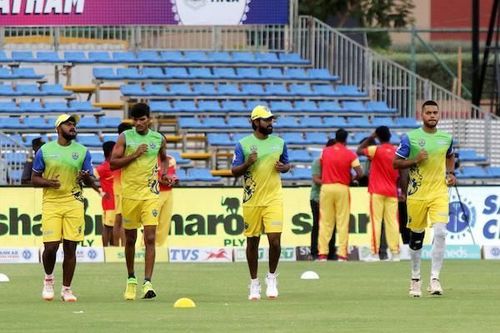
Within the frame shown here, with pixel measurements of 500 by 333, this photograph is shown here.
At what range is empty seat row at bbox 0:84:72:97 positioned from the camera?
34312mm

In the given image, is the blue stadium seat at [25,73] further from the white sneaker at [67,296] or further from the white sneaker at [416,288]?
the white sneaker at [416,288]

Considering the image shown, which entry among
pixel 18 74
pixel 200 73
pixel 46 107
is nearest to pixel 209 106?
pixel 200 73

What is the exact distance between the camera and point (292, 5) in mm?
37812

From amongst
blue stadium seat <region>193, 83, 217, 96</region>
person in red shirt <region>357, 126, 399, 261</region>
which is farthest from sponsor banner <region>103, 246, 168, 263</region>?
blue stadium seat <region>193, 83, 217, 96</region>

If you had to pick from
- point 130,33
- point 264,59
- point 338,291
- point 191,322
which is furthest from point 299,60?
point 191,322

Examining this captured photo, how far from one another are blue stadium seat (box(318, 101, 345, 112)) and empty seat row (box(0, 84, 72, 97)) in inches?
224

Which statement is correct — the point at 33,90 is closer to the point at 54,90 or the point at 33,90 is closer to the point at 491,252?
the point at 54,90

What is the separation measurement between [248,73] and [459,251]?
971cm

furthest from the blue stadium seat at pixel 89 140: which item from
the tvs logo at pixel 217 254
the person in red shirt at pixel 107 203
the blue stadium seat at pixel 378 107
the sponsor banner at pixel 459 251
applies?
the sponsor banner at pixel 459 251

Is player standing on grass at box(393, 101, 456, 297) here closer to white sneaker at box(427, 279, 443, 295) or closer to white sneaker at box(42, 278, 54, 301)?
white sneaker at box(427, 279, 443, 295)

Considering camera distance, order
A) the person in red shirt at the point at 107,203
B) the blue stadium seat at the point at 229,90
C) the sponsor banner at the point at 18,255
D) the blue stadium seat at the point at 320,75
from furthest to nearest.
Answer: the blue stadium seat at the point at 320,75 < the blue stadium seat at the point at 229,90 < the person in red shirt at the point at 107,203 < the sponsor banner at the point at 18,255

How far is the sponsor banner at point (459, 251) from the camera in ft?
93.9

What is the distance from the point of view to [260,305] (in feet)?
55.3

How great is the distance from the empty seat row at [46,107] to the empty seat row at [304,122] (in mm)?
2083
